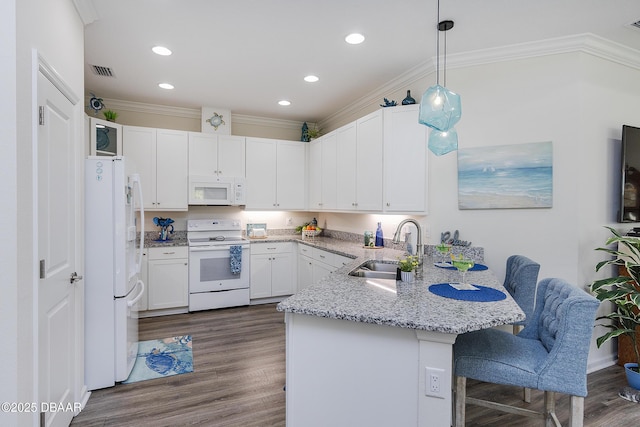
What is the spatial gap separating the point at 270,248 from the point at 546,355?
3.66 metres

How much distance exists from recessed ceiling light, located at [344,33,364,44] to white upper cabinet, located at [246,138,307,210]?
2.45 m

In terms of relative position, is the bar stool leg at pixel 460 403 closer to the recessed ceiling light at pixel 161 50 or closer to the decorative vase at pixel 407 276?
the decorative vase at pixel 407 276

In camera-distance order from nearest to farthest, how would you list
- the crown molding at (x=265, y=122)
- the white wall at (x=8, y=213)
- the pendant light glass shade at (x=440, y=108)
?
1. the white wall at (x=8, y=213)
2. the pendant light glass shade at (x=440, y=108)
3. the crown molding at (x=265, y=122)

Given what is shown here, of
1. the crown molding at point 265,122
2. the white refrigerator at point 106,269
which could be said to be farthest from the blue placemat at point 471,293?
the crown molding at point 265,122

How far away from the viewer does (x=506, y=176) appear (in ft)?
9.53

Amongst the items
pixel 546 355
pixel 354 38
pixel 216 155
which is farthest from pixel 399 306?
pixel 216 155

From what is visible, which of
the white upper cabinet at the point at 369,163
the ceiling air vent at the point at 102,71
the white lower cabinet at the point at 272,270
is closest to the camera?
the ceiling air vent at the point at 102,71

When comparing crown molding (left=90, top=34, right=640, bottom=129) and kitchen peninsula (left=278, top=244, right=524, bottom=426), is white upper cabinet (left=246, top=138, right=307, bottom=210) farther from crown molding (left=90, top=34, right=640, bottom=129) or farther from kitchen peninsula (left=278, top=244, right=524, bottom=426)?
kitchen peninsula (left=278, top=244, right=524, bottom=426)

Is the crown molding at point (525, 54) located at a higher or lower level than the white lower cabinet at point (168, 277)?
higher

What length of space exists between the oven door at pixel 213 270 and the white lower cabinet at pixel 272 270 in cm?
19

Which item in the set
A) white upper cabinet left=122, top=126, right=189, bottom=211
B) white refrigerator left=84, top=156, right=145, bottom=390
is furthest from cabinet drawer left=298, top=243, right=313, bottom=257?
white refrigerator left=84, top=156, right=145, bottom=390

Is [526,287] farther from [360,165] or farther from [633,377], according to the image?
[360,165]

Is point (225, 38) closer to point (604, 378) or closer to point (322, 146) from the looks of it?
point (322, 146)

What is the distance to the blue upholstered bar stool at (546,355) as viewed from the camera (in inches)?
58.6
